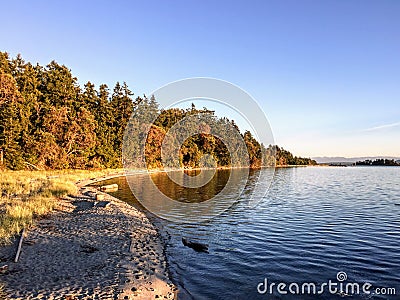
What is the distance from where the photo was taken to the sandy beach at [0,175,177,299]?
32.3 feet

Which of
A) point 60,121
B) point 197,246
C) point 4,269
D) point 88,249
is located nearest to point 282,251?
point 197,246

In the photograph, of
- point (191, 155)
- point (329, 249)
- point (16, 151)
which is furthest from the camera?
point (191, 155)

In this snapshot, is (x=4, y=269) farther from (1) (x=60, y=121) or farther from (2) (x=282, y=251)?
(1) (x=60, y=121)

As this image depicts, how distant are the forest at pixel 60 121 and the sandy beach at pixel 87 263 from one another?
43.9 meters

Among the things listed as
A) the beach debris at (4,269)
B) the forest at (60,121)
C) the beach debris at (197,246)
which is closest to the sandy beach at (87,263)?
the beach debris at (4,269)

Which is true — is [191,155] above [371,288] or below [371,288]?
above

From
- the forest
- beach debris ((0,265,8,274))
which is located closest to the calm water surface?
beach debris ((0,265,8,274))

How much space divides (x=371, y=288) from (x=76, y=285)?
1102 centimetres

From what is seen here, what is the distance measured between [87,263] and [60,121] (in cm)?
5824

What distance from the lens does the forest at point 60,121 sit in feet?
183

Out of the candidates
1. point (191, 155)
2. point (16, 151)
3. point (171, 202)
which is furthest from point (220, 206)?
point (191, 155)

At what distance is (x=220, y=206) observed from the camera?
3128 centimetres

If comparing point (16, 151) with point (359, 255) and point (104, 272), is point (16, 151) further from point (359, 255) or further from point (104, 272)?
point (359, 255)

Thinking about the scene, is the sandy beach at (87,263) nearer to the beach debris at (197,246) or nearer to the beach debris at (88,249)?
the beach debris at (88,249)
